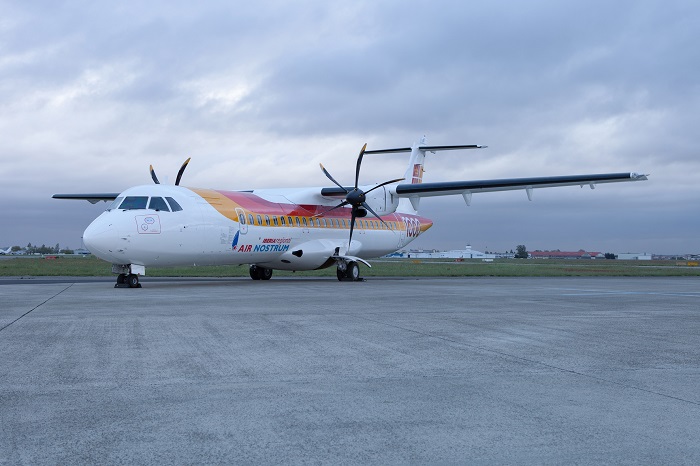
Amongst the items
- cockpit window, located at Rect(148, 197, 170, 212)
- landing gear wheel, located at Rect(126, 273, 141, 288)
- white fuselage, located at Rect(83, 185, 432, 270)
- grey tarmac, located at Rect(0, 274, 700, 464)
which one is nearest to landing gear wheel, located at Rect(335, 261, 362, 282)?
white fuselage, located at Rect(83, 185, 432, 270)

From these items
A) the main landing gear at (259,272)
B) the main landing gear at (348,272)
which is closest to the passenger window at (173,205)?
the main landing gear at (259,272)

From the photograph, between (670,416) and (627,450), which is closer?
(627,450)

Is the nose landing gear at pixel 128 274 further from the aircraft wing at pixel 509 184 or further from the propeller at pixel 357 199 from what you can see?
the aircraft wing at pixel 509 184

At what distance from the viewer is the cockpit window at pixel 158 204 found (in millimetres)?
21641

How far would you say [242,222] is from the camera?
24719 millimetres

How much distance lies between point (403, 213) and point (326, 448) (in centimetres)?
3224

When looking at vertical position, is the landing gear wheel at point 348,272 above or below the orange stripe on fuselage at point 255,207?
below

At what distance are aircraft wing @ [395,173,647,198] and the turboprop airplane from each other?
0.13ft

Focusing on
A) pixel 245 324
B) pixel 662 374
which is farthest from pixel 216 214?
pixel 662 374

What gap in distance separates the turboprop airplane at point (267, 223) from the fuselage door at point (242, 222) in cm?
4

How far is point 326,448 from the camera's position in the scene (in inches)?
171

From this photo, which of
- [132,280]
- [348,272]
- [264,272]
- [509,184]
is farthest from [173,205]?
[509,184]

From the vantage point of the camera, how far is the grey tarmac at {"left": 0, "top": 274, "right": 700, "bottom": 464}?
14.2 feet

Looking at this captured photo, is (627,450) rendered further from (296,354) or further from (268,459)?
(296,354)
